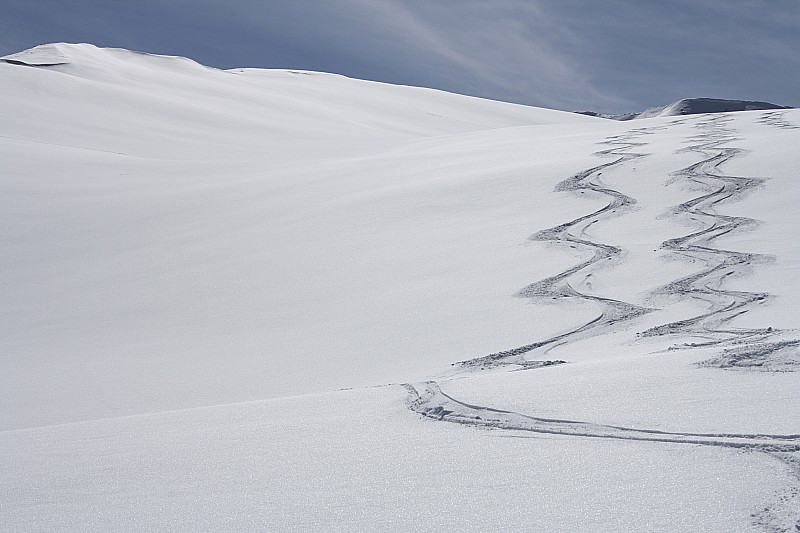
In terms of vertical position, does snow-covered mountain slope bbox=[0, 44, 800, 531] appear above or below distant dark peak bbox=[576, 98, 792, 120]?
below

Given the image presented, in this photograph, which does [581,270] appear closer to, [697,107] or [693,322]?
[693,322]

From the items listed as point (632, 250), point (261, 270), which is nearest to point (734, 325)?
point (632, 250)

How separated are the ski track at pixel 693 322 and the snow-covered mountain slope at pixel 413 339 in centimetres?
2

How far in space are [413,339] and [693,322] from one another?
1.36m

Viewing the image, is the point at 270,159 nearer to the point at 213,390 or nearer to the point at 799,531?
the point at 213,390

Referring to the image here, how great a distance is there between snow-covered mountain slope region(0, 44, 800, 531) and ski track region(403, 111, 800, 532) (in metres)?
0.02

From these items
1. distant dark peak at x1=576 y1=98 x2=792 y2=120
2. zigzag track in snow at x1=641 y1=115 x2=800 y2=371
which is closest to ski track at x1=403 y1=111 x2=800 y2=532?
zigzag track in snow at x1=641 y1=115 x2=800 y2=371

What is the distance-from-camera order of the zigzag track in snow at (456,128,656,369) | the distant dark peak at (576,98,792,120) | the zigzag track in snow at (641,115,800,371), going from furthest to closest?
the distant dark peak at (576,98,792,120), the zigzag track in snow at (456,128,656,369), the zigzag track in snow at (641,115,800,371)

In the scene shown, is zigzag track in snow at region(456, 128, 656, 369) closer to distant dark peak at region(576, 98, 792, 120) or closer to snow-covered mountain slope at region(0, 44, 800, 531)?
snow-covered mountain slope at region(0, 44, 800, 531)

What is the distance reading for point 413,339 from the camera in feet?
13.0

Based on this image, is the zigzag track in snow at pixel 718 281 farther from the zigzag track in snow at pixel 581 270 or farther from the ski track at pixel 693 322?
the zigzag track in snow at pixel 581 270

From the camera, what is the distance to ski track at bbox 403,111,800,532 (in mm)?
1805

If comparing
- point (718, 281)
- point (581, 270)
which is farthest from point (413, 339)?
point (718, 281)

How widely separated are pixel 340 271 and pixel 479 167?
126 inches
